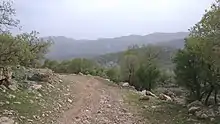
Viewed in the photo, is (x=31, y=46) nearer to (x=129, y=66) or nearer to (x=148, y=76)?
(x=148, y=76)

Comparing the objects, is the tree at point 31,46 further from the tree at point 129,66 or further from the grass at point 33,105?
the tree at point 129,66

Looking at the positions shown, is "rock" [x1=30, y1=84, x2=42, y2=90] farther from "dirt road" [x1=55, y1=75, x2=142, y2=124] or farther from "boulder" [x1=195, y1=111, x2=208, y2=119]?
"boulder" [x1=195, y1=111, x2=208, y2=119]

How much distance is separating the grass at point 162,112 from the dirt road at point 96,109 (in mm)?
970

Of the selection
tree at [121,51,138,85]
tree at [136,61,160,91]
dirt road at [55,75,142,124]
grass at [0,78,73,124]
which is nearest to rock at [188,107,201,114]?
dirt road at [55,75,142,124]

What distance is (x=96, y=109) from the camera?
23.5 meters

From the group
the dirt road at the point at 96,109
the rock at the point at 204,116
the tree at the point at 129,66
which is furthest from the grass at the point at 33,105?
the tree at the point at 129,66

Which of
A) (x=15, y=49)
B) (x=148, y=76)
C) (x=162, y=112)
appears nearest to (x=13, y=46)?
(x=15, y=49)

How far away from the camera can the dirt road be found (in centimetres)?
2062

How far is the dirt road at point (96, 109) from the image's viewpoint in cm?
2062

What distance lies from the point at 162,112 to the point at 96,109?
14.5 ft

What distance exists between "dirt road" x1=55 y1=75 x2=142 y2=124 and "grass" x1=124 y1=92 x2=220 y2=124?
0.97m

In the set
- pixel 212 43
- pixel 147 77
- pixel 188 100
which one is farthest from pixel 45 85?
pixel 147 77

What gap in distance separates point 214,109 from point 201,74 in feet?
9.79

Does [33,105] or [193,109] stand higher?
[33,105]
